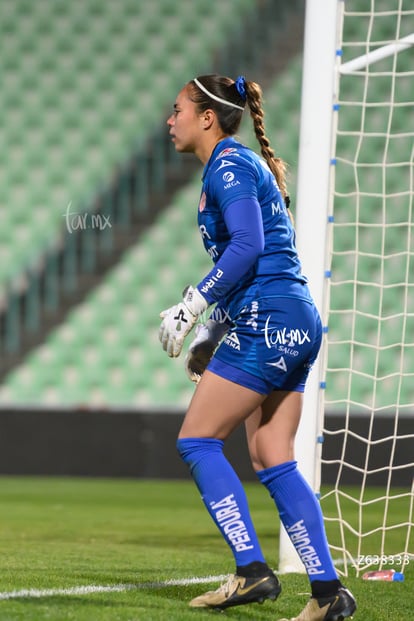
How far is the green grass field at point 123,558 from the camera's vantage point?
2971 mm

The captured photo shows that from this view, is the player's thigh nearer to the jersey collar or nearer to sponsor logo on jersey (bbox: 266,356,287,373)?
sponsor logo on jersey (bbox: 266,356,287,373)

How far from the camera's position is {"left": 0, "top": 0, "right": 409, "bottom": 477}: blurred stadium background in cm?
A: 893

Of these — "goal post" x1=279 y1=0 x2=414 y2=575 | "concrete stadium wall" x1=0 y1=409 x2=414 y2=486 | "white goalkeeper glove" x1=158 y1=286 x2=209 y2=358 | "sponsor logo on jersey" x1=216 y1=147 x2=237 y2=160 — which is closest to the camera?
"white goalkeeper glove" x1=158 y1=286 x2=209 y2=358

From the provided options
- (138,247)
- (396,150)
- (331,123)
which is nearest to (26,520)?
(331,123)

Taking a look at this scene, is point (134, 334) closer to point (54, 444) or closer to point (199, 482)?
point (54, 444)

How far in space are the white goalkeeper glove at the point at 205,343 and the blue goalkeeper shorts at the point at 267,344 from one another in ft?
→ 0.65

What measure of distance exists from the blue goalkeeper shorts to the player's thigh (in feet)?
0.07

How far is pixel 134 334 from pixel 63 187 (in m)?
1.70

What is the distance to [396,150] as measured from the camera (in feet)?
33.4

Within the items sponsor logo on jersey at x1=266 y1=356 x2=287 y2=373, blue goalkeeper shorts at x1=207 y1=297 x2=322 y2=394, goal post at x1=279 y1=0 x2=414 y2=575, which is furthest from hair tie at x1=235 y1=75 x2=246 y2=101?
goal post at x1=279 y1=0 x2=414 y2=575

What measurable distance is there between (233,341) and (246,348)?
5 centimetres

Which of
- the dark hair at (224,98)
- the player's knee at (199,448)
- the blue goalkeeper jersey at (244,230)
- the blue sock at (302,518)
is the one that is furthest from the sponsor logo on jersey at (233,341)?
the dark hair at (224,98)

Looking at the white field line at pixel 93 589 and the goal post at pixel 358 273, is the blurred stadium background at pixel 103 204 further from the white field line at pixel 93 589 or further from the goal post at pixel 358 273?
the white field line at pixel 93 589

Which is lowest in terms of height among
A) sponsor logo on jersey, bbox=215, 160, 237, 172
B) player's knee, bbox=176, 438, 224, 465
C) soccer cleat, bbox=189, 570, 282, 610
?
A: soccer cleat, bbox=189, 570, 282, 610
